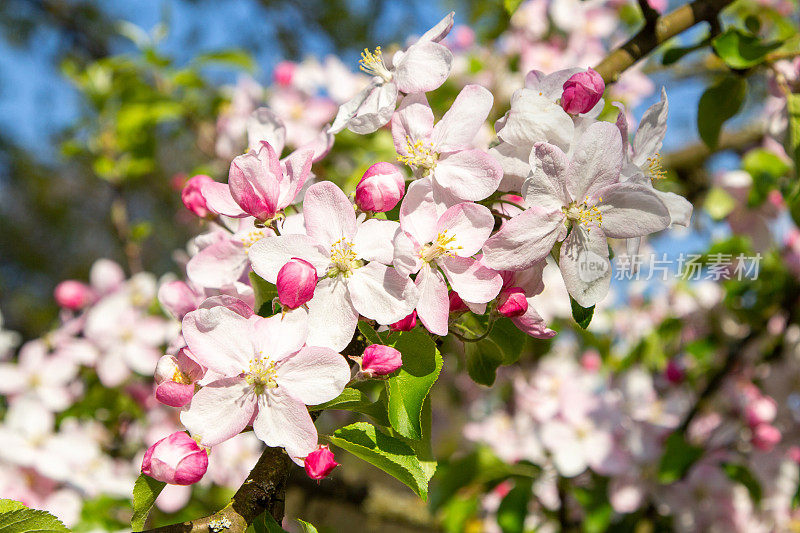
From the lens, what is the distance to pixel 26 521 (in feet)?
1.89

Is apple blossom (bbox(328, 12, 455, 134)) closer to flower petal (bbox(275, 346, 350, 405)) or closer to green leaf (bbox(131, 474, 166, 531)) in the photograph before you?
flower petal (bbox(275, 346, 350, 405))

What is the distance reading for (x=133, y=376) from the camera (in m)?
1.53

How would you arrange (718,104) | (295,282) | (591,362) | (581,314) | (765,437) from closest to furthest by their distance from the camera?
1. (295,282)
2. (581,314)
3. (718,104)
4. (765,437)
5. (591,362)

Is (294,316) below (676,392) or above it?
above

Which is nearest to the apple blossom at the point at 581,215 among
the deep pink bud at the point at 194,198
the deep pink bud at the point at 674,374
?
the deep pink bud at the point at 194,198

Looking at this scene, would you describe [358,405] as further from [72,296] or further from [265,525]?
[72,296]

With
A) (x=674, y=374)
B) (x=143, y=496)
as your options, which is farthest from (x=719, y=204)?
(x=143, y=496)

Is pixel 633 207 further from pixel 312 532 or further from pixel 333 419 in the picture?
pixel 333 419

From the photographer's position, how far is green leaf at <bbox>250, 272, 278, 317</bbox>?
64 cm

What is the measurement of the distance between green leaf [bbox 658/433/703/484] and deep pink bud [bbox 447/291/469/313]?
3.12 feet

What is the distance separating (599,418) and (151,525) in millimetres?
980

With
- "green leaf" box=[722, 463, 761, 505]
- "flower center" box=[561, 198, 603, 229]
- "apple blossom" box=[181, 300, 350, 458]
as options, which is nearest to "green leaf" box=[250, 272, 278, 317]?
"apple blossom" box=[181, 300, 350, 458]

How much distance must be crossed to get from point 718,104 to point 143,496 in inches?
36.8

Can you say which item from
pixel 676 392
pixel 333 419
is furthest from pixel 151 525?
pixel 676 392
